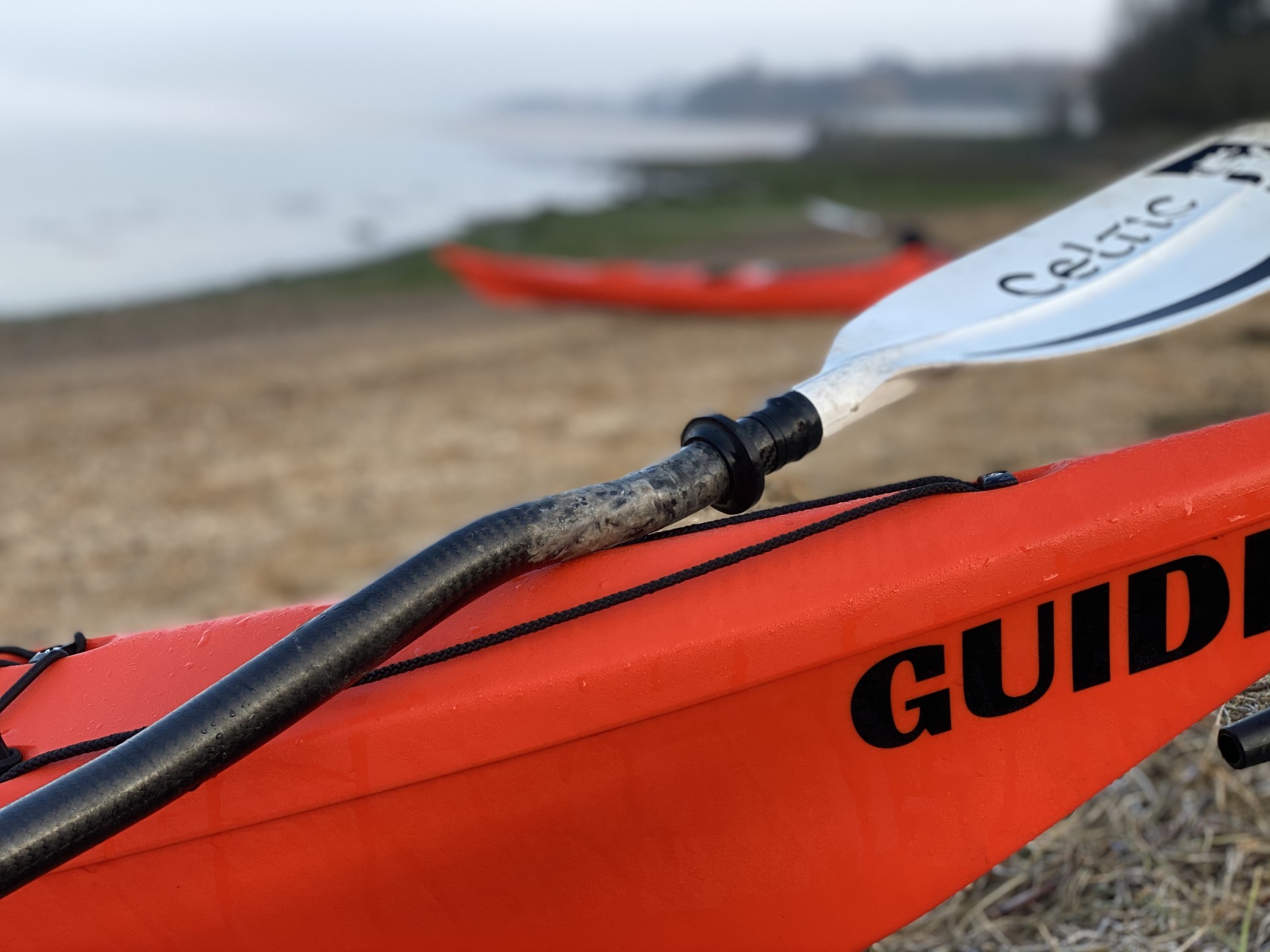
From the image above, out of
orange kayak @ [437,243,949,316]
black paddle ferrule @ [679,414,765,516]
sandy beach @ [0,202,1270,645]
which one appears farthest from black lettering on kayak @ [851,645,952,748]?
orange kayak @ [437,243,949,316]

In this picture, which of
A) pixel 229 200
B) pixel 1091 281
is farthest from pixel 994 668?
pixel 229 200

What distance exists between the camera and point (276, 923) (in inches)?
53.1

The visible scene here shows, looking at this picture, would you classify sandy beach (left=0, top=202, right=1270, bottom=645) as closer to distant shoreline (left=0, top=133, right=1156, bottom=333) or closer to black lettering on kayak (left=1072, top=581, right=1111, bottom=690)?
black lettering on kayak (left=1072, top=581, right=1111, bottom=690)

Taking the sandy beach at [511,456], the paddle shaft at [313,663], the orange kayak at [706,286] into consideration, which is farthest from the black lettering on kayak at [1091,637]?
the orange kayak at [706,286]

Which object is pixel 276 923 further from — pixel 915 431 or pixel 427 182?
pixel 427 182

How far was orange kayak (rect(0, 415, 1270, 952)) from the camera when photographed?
4.12 ft

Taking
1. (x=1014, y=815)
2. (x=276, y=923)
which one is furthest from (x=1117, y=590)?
(x=276, y=923)

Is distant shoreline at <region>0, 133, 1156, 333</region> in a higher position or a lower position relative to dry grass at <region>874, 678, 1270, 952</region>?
higher

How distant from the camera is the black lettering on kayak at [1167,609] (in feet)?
4.23

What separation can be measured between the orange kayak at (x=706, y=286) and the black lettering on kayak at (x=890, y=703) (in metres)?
6.36

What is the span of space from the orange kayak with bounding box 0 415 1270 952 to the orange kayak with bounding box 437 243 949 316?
20.7 ft

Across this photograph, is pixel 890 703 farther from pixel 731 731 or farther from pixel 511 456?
pixel 511 456

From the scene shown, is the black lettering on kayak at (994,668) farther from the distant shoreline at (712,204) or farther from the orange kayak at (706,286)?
the distant shoreline at (712,204)

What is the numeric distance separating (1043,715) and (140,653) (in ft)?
4.01
